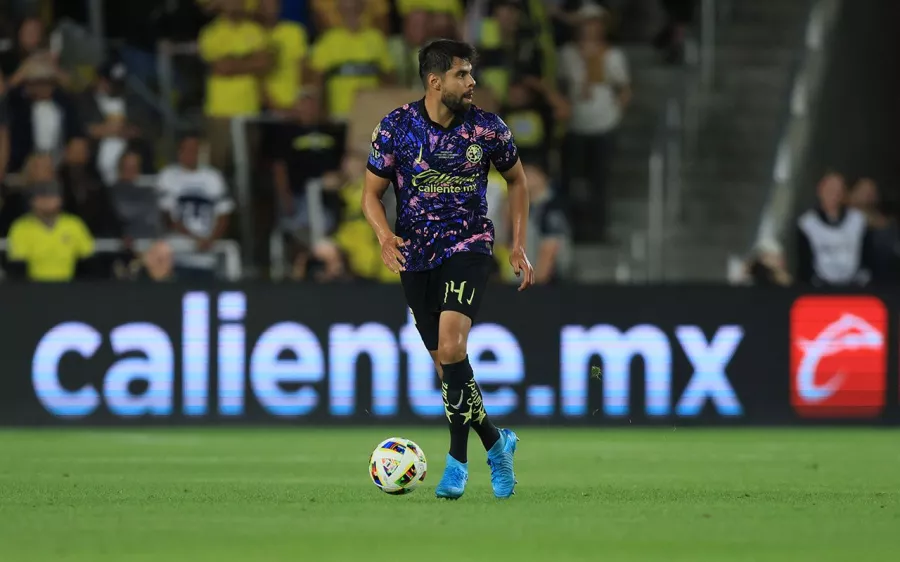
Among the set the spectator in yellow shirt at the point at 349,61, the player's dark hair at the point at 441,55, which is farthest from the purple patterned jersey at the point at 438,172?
the spectator in yellow shirt at the point at 349,61

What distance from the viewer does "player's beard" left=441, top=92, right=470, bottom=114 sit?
8.93 m

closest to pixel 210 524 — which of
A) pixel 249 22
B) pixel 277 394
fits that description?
pixel 277 394

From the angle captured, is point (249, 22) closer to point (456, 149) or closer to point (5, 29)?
point (5, 29)

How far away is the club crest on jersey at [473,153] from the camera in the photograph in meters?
9.02

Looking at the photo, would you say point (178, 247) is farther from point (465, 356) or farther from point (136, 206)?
point (465, 356)

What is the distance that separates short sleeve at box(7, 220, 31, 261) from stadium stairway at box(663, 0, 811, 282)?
6.03 meters

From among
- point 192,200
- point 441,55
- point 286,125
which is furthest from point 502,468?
point 286,125

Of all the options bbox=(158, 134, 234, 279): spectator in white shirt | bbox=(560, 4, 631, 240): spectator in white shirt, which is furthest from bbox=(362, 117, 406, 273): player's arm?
bbox=(560, 4, 631, 240): spectator in white shirt

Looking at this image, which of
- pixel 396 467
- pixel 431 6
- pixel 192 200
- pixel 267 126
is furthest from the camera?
pixel 431 6

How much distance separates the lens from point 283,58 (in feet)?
58.5

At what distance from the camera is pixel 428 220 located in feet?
29.7

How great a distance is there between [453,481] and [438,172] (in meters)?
1.54

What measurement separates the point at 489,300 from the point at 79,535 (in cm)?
795

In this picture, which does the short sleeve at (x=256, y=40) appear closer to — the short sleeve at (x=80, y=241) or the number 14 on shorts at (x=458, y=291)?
the short sleeve at (x=80, y=241)
